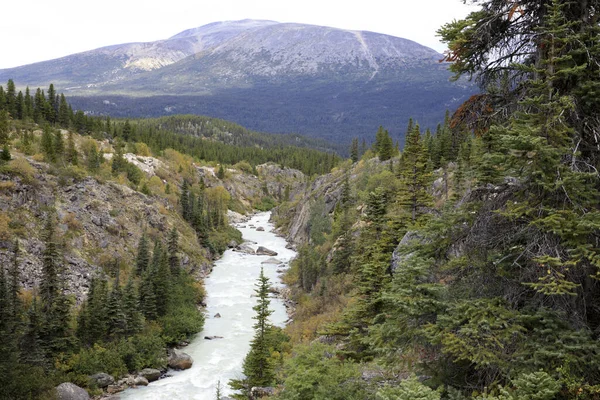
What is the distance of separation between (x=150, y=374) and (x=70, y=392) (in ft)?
19.6

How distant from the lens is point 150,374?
30656mm

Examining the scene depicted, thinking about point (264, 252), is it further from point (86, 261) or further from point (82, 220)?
point (86, 261)

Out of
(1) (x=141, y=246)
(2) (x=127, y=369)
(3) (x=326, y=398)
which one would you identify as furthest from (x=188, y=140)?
(3) (x=326, y=398)

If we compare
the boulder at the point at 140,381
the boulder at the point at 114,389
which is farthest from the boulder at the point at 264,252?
the boulder at the point at 114,389

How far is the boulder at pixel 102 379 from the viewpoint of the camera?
28.7m

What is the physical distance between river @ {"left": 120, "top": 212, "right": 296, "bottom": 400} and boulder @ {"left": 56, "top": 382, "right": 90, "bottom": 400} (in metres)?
2.65

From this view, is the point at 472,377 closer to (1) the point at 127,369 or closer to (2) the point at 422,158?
(2) the point at 422,158

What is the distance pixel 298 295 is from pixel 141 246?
18980mm

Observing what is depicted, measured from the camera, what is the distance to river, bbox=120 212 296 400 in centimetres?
2864

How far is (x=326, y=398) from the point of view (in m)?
11.2

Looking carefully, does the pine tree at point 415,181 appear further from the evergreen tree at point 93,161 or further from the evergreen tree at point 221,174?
the evergreen tree at point 221,174

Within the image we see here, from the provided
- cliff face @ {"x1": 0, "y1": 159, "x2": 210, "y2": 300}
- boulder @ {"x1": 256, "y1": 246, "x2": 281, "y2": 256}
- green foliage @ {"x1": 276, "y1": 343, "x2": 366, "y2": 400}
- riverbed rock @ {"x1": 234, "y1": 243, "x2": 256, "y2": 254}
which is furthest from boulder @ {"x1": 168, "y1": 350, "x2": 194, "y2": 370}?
riverbed rock @ {"x1": 234, "y1": 243, "x2": 256, "y2": 254}

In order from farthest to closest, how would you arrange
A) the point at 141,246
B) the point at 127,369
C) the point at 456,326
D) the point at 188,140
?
the point at 188,140
the point at 141,246
the point at 127,369
the point at 456,326

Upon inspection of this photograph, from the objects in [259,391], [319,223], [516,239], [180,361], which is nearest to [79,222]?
[180,361]
